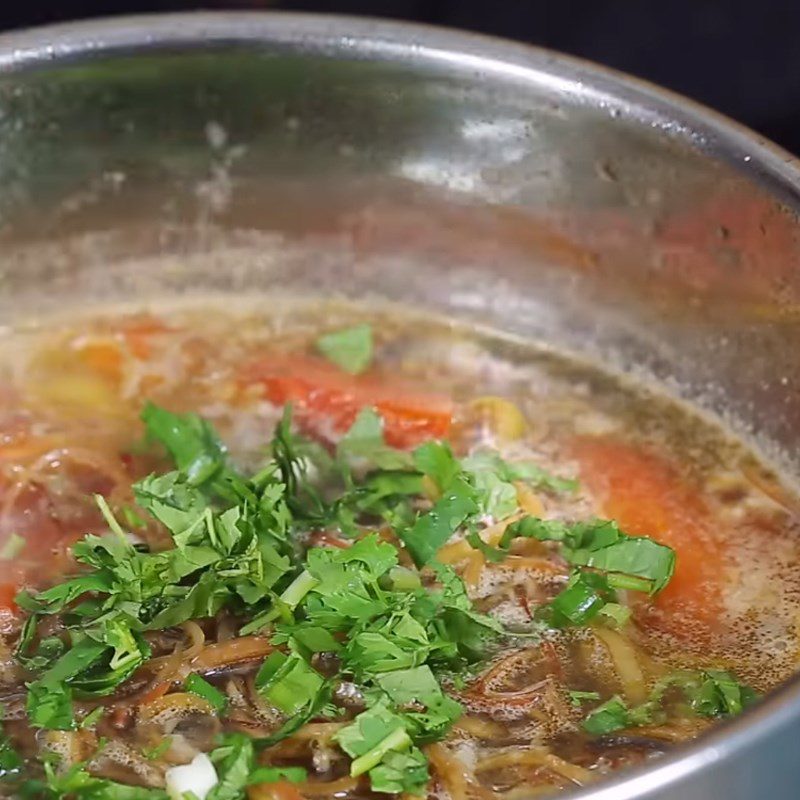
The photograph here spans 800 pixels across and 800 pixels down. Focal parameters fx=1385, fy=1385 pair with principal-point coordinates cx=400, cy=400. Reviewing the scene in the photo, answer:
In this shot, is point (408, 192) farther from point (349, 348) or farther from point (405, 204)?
point (349, 348)

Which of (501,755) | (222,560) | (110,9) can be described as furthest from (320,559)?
(110,9)

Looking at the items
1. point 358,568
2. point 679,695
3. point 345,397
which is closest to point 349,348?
point 345,397

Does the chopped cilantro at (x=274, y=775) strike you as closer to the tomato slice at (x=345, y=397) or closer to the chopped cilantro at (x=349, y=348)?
the tomato slice at (x=345, y=397)

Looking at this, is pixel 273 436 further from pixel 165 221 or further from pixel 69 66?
pixel 69 66

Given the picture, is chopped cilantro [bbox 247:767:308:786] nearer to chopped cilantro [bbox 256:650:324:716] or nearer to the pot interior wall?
chopped cilantro [bbox 256:650:324:716]

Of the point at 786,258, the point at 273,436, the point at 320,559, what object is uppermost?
the point at 786,258

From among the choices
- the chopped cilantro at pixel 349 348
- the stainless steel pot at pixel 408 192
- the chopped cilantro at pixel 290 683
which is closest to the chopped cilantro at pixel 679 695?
the chopped cilantro at pixel 290 683
